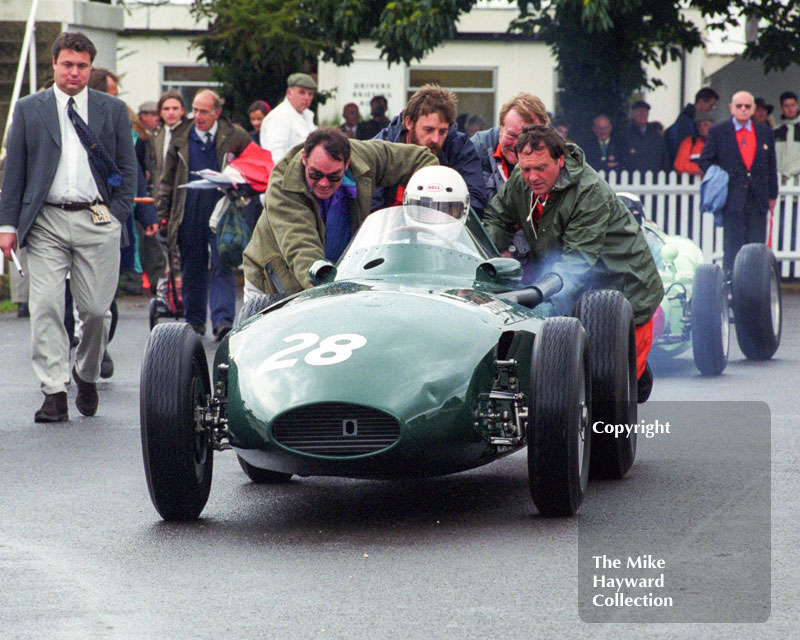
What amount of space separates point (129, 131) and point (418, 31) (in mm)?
9438

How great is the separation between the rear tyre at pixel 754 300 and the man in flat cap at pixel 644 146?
27.3 ft

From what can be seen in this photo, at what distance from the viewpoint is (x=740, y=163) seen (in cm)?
1555

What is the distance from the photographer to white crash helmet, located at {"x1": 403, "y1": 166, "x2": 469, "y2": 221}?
23.2 feet

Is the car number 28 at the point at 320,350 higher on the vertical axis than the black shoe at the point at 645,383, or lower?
higher

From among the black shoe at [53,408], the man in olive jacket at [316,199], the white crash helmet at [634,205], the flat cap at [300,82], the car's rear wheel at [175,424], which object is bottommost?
the black shoe at [53,408]

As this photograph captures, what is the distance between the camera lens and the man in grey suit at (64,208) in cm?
861

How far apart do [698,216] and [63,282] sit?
10.7 metres

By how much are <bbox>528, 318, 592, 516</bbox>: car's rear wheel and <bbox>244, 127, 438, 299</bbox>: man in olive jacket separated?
162cm

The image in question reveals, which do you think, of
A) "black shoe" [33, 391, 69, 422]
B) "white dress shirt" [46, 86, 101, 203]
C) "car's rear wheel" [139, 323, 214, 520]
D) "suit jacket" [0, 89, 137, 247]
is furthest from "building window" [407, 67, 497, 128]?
"car's rear wheel" [139, 323, 214, 520]

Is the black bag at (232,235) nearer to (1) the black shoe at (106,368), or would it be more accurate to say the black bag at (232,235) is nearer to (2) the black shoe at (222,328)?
(2) the black shoe at (222,328)

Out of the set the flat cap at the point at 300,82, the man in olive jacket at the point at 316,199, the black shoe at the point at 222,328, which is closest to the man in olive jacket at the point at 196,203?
the black shoe at the point at 222,328

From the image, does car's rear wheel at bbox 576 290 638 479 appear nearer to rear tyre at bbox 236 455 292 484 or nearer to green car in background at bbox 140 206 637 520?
green car in background at bbox 140 206 637 520

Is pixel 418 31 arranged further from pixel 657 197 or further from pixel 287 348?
pixel 287 348

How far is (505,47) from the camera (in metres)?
33.4
